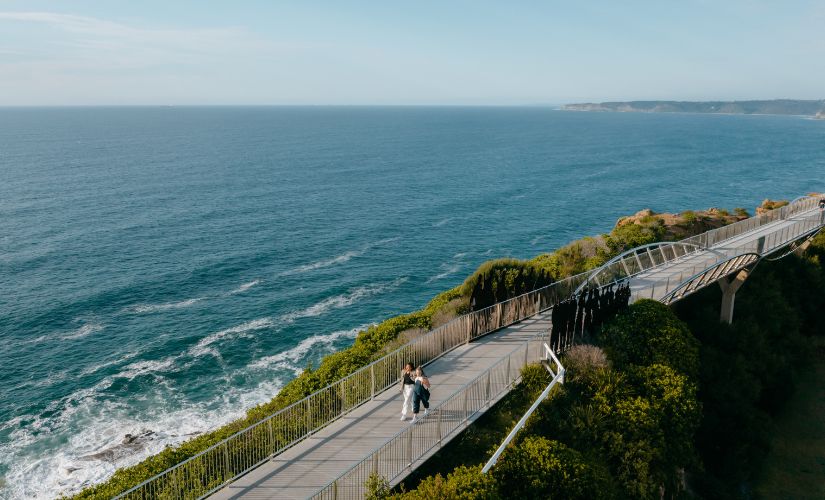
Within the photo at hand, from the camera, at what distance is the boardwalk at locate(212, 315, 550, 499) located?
1371 centimetres

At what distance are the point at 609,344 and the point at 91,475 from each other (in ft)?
76.6

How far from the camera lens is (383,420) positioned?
646 inches

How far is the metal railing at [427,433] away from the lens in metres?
13.1

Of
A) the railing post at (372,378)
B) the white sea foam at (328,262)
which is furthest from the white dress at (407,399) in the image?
the white sea foam at (328,262)

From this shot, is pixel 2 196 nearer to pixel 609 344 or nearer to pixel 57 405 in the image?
pixel 57 405

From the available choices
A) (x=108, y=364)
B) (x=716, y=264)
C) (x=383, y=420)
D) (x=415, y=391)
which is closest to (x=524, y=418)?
(x=415, y=391)

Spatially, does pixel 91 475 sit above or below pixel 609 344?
below

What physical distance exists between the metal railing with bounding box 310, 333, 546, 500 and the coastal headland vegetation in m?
0.64

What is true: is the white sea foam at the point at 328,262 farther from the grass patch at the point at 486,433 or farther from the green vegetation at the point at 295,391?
the grass patch at the point at 486,433

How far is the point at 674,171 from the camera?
109812 millimetres

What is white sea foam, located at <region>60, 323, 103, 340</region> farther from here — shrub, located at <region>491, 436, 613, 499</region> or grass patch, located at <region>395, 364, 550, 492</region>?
shrub, located at <region>491, 436, 613, 499</region>

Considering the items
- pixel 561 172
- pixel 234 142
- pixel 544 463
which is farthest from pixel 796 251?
pixel 234 142

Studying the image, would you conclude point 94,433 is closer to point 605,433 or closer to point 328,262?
point 605,433

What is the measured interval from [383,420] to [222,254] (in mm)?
42857
